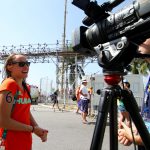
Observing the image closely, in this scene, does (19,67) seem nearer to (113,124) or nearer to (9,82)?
(9,82)

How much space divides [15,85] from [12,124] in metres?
0.37

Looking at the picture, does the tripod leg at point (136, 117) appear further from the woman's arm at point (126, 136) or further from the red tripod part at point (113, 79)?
the woman's arm at point (126, 136)

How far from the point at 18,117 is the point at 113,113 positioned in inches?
59.3

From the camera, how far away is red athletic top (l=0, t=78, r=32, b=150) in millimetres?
3316

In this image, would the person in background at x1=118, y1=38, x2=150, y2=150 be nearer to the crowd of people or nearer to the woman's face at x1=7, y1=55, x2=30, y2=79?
the crowd of people

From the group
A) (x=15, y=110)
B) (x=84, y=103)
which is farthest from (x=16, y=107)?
(x=84, y=103)

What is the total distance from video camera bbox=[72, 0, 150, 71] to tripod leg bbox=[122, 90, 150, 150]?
19 centimetres

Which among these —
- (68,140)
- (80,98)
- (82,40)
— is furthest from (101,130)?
(80,98)

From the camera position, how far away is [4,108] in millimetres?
3240

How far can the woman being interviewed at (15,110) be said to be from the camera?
3.26 m

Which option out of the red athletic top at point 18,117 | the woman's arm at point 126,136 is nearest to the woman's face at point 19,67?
the red athletic top at point 18,117

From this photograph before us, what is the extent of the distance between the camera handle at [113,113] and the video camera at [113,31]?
12cm

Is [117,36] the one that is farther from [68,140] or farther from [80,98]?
[80,98]

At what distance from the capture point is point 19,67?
3.62 meters
